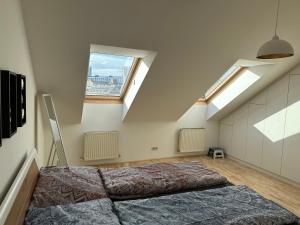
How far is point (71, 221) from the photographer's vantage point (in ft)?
4.67

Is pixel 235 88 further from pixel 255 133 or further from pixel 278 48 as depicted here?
pixel 278 48

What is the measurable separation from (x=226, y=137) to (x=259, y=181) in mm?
1484

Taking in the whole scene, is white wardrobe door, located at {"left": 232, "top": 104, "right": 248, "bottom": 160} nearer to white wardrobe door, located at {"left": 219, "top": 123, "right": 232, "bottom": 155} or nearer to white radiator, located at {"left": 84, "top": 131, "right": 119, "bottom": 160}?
white wardrobe door, located at {"left": 219, "top": 123, "right": 232, "bottom": 155}

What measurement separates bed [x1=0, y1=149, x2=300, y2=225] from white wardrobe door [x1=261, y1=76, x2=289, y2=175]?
2.08 metres

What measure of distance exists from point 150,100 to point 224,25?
1753 mm

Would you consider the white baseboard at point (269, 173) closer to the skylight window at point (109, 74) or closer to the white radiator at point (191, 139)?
the white radiator at point (191, 139)

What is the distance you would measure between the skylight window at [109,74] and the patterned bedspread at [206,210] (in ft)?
7.61

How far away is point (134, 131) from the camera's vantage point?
4.47m

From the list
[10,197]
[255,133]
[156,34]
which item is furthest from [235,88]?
[10,197]

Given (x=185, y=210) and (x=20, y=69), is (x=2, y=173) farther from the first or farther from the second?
(x=185, y=210)

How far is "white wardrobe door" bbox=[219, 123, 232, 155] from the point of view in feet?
16.3

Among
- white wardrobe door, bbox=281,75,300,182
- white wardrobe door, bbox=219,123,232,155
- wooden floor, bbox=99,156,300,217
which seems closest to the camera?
wooden floor, bbox=99,156,300,217

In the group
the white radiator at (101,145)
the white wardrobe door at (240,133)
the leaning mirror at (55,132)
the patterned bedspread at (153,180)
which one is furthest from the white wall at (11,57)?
the white wardrobe door at (240,133)

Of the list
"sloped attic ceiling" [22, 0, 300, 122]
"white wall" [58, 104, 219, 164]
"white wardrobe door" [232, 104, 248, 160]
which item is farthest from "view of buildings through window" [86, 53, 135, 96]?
"white wardrobe door" [232, 104, 248, 160]
